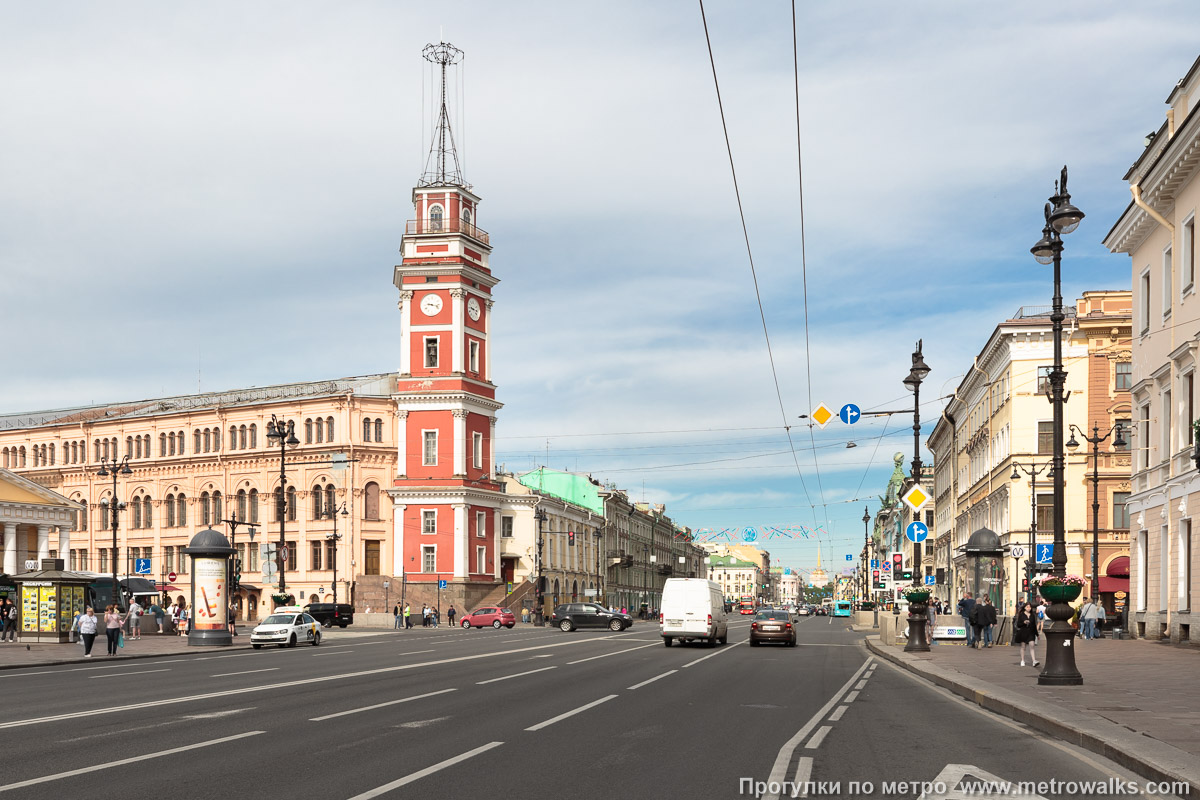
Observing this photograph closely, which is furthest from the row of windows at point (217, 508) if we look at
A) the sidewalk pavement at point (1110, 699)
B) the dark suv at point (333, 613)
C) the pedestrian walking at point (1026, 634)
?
the pedestrian walking at point (1026, 634)

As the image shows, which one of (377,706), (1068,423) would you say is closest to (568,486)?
(1068,423)

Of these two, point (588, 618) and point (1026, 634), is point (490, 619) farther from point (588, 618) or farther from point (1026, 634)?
point (1026, 634)

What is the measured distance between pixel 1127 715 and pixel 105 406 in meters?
105

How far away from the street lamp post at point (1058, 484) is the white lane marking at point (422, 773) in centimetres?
1098

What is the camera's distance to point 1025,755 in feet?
40.5

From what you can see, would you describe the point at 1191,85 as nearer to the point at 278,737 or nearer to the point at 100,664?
the point at 278,737

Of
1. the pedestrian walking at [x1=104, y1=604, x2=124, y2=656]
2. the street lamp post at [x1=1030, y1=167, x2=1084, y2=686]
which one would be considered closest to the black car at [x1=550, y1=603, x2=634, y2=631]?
the pedestrian walking at [x1=104, y1=604, x2=124, y2=656]

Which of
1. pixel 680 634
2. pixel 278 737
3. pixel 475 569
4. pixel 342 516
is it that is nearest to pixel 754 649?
pixel 680 634

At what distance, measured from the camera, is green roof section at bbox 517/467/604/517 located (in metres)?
121

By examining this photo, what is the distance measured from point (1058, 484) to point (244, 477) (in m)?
78.1

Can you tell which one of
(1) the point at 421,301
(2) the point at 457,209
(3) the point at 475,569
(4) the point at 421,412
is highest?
(2) the point at 457,209

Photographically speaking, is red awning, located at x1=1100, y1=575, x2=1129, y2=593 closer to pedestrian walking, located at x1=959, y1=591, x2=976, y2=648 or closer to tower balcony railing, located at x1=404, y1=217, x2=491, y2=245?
pedestrian walking, located at x1=959, y1=591, x2=976, y2=648

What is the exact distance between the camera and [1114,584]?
5966 centimetres

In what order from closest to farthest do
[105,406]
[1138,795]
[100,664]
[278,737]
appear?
[1138,795] < [278,737] < [100,664] < [105,406]
